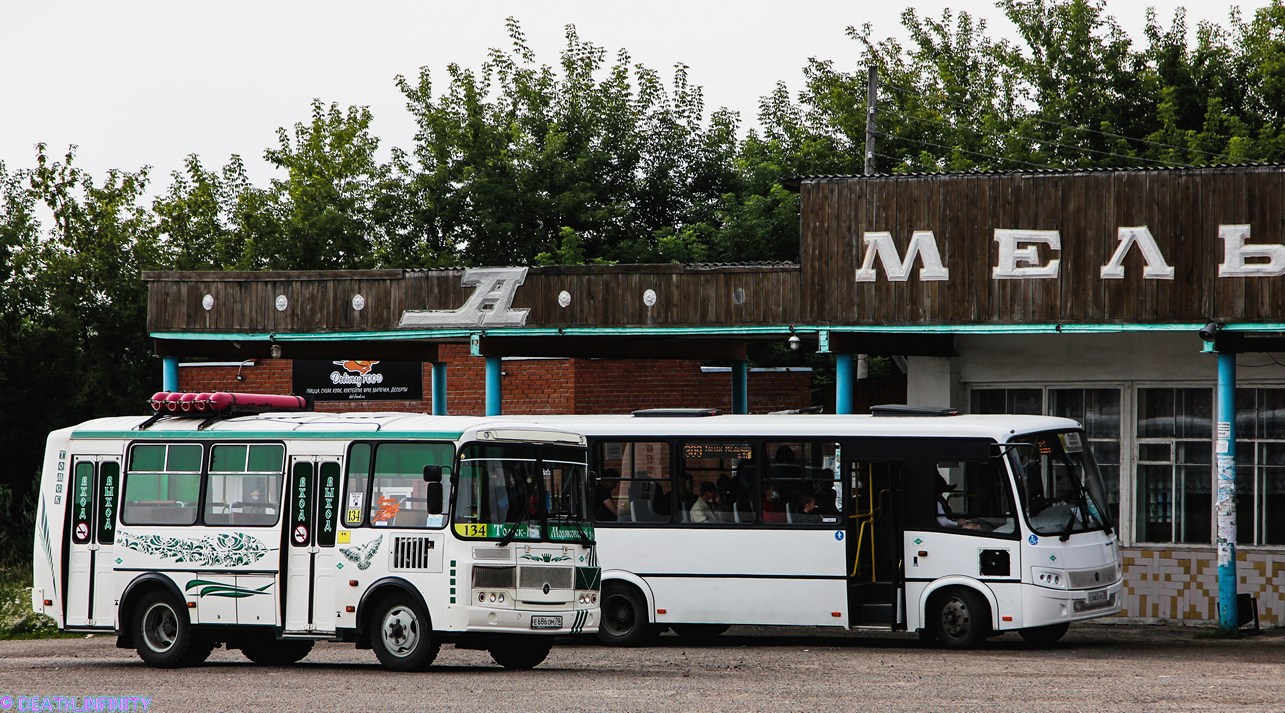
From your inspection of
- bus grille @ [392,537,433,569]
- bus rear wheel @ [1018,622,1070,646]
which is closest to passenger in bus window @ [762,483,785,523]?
bus rear wheel @ [1018,622,1070,646]

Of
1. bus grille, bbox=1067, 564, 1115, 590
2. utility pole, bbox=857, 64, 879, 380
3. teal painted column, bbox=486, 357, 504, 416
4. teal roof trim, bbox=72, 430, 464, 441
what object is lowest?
bus grille, bbox=1067, 564, 1115, 590

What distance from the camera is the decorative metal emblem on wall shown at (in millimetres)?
20828

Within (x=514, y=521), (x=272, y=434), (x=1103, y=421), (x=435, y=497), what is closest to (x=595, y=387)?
(x=1103, y=421)

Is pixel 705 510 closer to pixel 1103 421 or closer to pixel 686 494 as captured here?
pixel 686 494

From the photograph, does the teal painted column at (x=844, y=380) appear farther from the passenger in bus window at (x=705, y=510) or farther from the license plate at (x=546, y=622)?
the license plate at (x=546, y=622)

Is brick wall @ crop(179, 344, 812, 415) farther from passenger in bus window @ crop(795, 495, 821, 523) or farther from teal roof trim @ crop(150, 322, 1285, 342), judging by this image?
passenger in bus window @ crop(795, 495, 821, 523)

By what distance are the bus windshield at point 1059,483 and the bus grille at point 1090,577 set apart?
45 cm

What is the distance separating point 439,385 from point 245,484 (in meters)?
10.4

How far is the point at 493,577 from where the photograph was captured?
1358 centimetres

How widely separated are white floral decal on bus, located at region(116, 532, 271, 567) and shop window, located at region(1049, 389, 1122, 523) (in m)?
11.5

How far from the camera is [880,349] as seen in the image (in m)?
20.2

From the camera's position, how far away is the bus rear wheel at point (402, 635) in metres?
13.8

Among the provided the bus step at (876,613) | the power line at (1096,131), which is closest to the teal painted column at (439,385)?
the bus step at (876,613)

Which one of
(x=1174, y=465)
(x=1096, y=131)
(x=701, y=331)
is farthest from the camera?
(x=1096, y=131)
